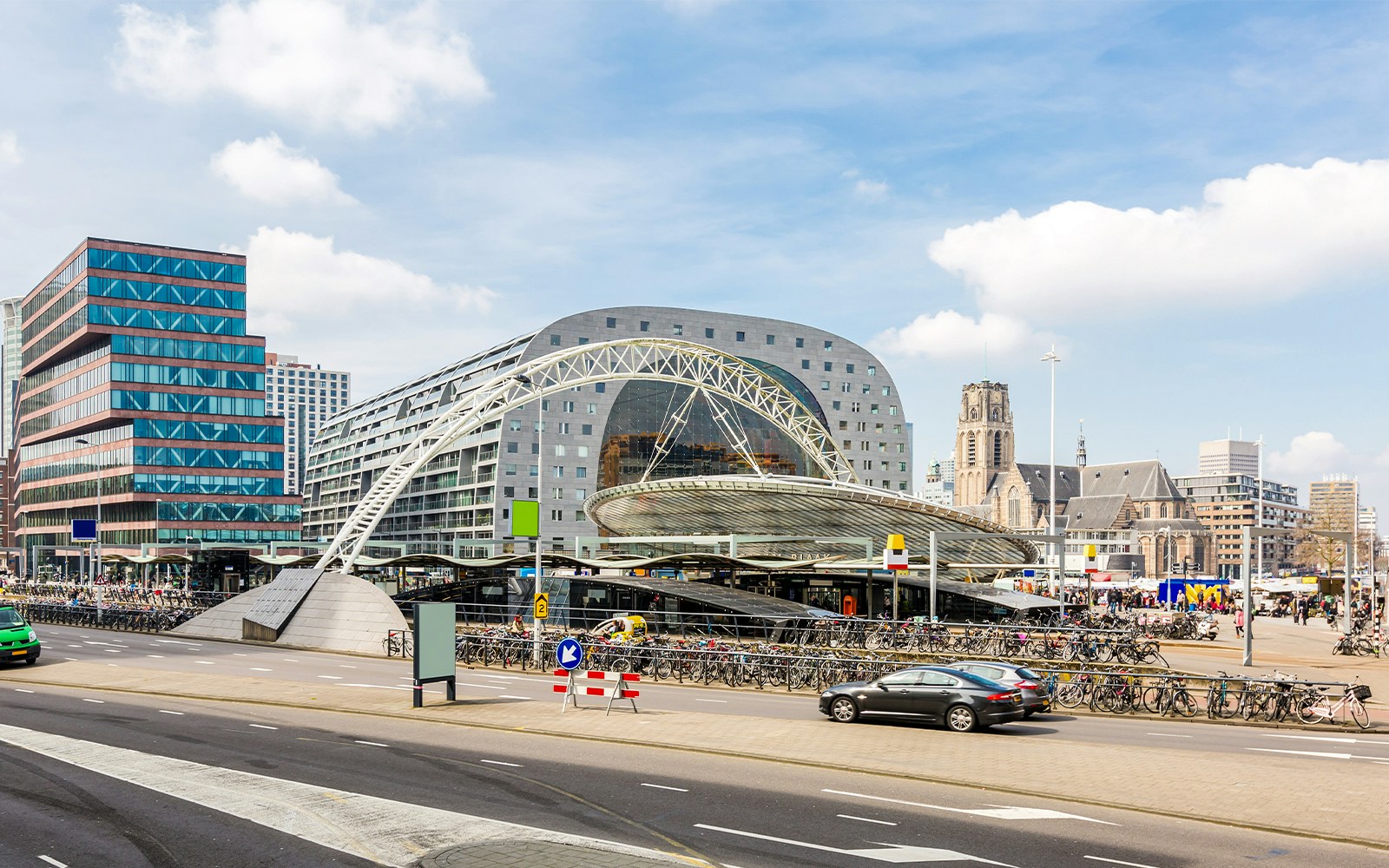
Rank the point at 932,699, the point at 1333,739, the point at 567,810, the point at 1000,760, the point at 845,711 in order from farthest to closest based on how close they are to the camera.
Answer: the point at 845,711 < the point at 932,699 < the point at 1333,739 < the point at 1000,760 < the point at 567,810

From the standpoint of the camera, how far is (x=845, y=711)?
23734 millimetres

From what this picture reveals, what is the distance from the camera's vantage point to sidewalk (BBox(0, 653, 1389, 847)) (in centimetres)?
1439

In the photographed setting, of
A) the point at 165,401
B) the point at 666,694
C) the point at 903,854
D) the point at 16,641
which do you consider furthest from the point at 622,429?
the point at 903,854

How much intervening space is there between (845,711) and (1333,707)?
35.5 ft

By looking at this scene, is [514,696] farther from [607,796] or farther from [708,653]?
[607,796]

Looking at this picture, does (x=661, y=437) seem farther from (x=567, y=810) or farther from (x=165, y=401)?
(x=567, y=810)

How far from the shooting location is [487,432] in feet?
358

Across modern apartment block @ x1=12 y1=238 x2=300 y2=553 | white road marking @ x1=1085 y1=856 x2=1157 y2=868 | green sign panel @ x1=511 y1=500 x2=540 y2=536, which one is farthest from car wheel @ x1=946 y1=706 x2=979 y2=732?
modern apartment block @ x1=12 y1=238 x2=300 y2=553

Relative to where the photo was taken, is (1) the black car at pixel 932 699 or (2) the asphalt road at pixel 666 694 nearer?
(2) the asphalt road at pixel 666 694

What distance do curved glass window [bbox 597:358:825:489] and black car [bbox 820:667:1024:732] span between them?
8284cm

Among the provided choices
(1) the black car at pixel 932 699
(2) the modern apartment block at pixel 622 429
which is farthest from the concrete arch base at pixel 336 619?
(2) the modern apartment block at pixel 622 429

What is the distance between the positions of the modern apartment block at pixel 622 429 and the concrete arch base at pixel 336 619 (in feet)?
165

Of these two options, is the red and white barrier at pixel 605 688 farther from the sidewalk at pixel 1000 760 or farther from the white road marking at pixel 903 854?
the white road marking at pixel 903 854

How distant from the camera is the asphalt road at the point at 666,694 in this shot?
21219mm
